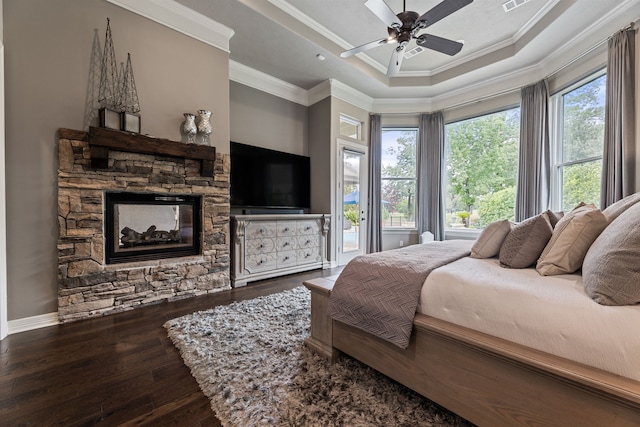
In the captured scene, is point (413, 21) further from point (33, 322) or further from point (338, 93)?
point (33, 322)

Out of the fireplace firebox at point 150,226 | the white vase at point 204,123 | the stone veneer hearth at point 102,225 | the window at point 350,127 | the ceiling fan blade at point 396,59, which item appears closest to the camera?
the stone veneer hearth at point 102,225

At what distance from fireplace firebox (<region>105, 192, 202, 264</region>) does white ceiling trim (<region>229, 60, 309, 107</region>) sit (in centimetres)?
203

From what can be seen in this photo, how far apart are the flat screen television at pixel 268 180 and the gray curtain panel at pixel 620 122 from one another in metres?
3.69

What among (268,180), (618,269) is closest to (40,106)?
(268,180)

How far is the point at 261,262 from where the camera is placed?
3.49 meters

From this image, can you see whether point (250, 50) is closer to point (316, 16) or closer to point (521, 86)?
point (316, 16)

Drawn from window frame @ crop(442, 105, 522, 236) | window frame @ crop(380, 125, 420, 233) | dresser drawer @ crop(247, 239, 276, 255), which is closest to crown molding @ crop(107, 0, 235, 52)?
dresser drawer @ crop(247, 239, 276, 255)

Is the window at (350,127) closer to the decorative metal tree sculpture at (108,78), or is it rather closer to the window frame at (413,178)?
the window frame at (413,178)

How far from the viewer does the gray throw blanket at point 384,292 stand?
126 cm

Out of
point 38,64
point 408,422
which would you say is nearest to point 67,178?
point 38,64

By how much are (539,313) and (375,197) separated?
13.2 ft

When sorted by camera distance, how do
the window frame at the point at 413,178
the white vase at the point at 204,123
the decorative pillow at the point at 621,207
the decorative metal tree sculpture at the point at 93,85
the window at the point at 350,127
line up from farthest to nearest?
the window frame at the point at 413,178 < the window at the point at 350,127 < the white vase at the point at 204,123 < the decorative metal tree sculpture at the point at 93,85 < the decorative pillow at the point at 621,207

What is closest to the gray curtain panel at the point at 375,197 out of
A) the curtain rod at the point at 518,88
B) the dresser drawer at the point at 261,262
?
the curtain rod at the point at 518,88

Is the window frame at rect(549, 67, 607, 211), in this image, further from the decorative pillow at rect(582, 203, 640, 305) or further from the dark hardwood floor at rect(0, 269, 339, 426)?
the dark hardwood floor at rect(0, 269, 339, 426)
